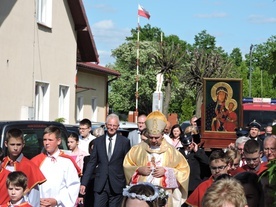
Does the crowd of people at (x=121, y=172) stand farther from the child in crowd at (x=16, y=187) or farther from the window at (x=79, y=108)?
the window at (x=79, y=108)

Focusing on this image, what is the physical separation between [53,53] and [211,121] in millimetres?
9837

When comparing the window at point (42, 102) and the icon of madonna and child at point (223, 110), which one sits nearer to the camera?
the icon of madonna and child at point (223, 110)

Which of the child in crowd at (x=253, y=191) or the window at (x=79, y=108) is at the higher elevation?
the window at (x=79, y=108)

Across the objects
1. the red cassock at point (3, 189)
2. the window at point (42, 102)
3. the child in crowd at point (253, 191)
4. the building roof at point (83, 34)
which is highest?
the building roof at point (83, 34)

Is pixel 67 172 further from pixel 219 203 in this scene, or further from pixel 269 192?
pixel 219 203

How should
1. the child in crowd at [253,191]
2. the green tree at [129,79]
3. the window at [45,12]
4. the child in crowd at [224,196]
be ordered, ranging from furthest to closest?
the green tree at [129,79], the window at [45,12], the child in crowd at [253,191], the child in crowd at [224,196]

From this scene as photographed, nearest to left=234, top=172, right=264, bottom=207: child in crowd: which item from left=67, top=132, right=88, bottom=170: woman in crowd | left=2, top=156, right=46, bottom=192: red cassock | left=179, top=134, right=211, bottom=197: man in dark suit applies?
left=2, top=156, right=46, bottom=192: red cassock

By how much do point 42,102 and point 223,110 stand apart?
993 cm

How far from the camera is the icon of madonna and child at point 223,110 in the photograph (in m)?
15.9

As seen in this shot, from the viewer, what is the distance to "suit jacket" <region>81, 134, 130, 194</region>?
436 inches

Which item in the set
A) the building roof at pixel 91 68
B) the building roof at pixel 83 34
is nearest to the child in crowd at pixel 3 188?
the building roof at pixel 83 34

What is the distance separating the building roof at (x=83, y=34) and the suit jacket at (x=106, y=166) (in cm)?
1519

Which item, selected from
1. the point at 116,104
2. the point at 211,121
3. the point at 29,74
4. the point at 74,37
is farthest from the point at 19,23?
the point at 116,104

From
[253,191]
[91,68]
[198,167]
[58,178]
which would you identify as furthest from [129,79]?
[253,191]
